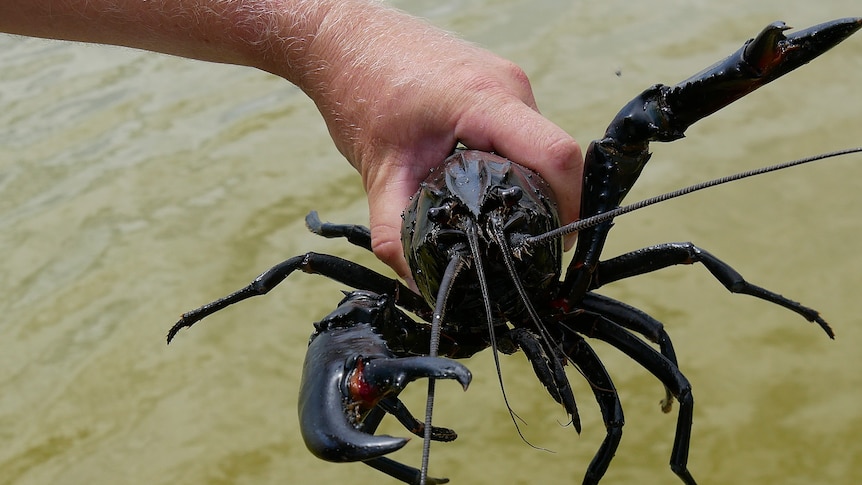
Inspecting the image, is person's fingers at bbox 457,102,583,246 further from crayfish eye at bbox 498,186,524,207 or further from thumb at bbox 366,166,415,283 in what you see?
thumb at bbox 366,166,415,283

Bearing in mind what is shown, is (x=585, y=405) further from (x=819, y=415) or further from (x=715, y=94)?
(x=715, y=94)

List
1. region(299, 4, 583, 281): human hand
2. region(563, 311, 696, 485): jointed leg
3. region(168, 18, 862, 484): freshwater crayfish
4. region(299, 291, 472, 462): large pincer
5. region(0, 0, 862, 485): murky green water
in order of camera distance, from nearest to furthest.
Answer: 1. region(299, 291, 472, 462): large pincer
2. region(168, 18, 862, 484): freshwater crayfish
3. region(299, 4, 583, 281): human hand
4. region(563, 311, 696, 485): jointed leg
5. region(0, 0, 862, 485): murky green water

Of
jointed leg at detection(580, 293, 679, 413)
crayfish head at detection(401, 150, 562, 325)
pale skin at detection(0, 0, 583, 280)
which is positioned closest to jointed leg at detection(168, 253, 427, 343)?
pale skin at detection(0, 0, 583, 280)

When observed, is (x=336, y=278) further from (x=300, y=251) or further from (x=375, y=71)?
(x=300, y=251)

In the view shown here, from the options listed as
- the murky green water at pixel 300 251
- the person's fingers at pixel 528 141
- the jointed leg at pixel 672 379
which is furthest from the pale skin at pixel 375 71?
the murky green water at pixel 300 251

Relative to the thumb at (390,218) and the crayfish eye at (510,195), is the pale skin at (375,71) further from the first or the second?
the crayfish eye at (510,195)

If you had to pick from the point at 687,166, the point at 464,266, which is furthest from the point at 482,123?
the point at 687,166

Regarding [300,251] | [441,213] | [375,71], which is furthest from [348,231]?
[300,251]

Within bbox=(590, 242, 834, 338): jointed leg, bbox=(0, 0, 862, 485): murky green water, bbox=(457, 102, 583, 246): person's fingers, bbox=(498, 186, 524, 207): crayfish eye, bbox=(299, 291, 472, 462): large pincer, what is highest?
bbox=(457, 102, 583, 246): person's fingers
